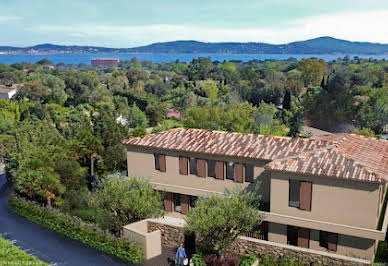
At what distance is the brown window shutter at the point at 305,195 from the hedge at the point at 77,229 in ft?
33.2

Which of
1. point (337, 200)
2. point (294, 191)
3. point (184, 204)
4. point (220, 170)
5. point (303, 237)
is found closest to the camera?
point (337, 200)

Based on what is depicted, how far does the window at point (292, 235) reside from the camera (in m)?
24.9

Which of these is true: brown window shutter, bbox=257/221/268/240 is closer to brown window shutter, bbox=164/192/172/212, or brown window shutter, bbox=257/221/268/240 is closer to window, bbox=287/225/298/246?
window, bbox=287/225/298/246

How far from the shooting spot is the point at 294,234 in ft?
81.9

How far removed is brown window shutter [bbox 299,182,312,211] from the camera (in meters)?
23.4

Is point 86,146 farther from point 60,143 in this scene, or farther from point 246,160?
point 246,160

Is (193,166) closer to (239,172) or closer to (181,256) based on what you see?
(239,172)

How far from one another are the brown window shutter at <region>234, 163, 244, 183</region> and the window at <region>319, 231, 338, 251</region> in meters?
6.34

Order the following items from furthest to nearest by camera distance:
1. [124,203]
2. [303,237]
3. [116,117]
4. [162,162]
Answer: [116,117] < [162,162] < [124,203] < [303,237]

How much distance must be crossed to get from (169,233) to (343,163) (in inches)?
460

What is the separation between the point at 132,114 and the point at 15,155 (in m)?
49.4

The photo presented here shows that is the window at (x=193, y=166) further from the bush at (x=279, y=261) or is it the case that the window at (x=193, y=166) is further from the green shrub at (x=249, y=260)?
the bush at (x=279, y=261)

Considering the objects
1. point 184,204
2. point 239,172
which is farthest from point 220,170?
point 184,204

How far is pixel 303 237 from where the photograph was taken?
24422 mm
